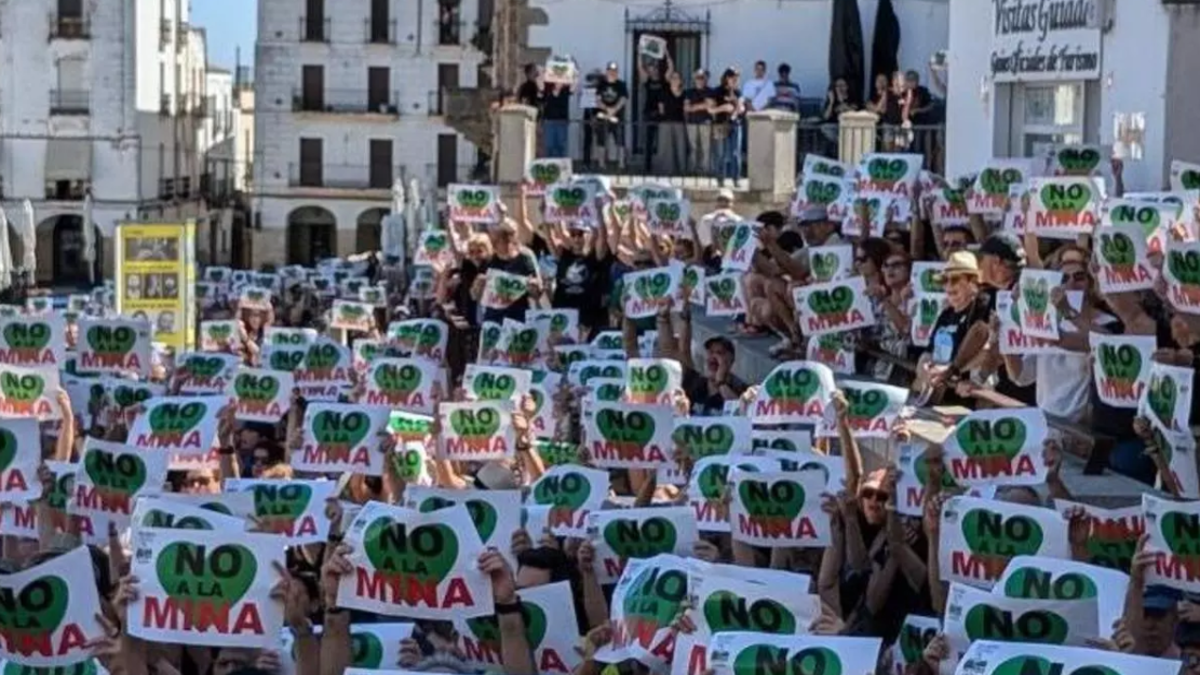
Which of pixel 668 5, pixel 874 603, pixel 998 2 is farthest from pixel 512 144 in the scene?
pixel 874 603

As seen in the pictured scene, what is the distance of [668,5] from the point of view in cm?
3200

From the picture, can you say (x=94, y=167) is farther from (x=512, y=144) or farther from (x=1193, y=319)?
(x=1193, y=319)

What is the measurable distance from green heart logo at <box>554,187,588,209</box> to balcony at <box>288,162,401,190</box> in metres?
58.7

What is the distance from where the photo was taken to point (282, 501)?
11391 mm

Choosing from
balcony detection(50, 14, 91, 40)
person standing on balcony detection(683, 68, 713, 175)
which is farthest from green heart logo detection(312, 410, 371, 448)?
balcony detection(50, 14, 91, 40)

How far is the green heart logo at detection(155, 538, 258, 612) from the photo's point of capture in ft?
30.8

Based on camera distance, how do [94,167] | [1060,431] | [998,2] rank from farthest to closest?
[94,167] < [998,2] < [1060,431]

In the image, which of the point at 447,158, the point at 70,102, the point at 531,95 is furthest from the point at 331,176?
the point at 531,95

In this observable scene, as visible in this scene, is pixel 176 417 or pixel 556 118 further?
pixel 556 118

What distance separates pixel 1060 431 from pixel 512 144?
678 inches

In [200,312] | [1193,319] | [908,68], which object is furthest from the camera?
[200,312]

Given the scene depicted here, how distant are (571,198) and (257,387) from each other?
6.76 m

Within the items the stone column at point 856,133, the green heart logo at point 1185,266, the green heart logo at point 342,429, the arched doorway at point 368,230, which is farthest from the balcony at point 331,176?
the green heart logo at point 1185,266

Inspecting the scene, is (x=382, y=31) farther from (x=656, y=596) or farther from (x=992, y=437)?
(x=656, y=596)
